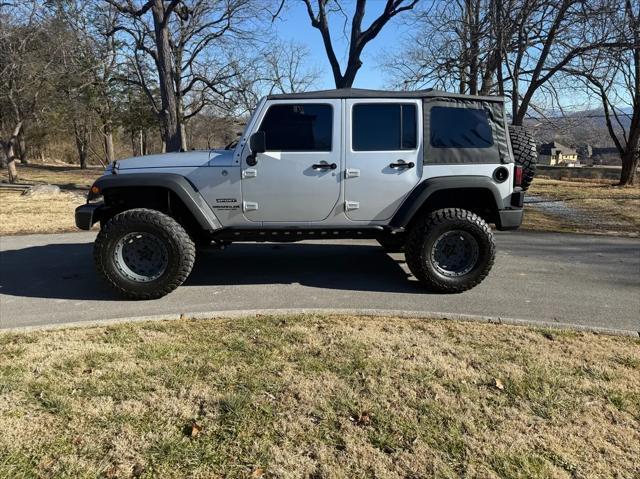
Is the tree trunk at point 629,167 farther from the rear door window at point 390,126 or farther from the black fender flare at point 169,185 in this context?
the black fender flare at point 169,185

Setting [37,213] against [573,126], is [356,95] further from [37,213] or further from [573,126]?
[573,126]

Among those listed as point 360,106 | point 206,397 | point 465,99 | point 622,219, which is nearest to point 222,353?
point 206,397

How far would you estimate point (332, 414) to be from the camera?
9.29ft

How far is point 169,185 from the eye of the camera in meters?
4.79

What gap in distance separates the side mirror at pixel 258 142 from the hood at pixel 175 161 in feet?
1.13

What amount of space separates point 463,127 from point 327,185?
1530mm

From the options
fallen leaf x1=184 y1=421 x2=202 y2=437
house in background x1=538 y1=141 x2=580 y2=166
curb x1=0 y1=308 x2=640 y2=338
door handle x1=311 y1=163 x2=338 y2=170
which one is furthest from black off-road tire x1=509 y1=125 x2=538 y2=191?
house in background x1=538 y1=141 x2=580 y2=166

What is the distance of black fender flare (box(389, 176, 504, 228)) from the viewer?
4.96 metres

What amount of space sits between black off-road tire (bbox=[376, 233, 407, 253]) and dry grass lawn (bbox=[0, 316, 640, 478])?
4.90 ft

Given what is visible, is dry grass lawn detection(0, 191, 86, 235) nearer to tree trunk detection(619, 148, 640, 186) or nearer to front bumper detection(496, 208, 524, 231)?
front bumper detection(496, 208, 524, 231)

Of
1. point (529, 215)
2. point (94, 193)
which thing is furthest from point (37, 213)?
point (529, 215)

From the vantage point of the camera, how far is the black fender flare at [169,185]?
480 centimetres

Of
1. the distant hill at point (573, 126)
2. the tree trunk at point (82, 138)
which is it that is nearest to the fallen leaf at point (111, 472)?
the distant hill at point (573, 126)

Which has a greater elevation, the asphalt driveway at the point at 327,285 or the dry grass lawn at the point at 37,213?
the dry grass lawn at the point at 37,213
